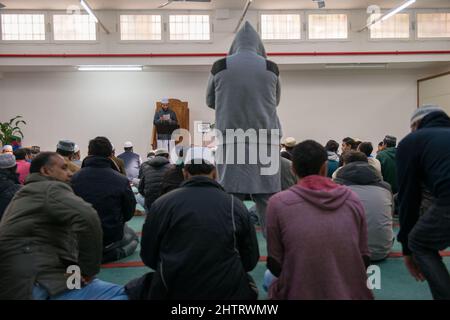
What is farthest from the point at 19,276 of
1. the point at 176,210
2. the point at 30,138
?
the point at 30,138

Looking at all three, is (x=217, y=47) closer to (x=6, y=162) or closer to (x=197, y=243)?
(x=6, y=162)

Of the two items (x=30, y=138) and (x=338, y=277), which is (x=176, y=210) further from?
(x=30, y=138)

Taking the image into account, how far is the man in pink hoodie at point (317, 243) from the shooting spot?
153 cm

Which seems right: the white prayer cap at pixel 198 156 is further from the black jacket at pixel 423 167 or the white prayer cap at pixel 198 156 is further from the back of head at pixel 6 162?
the back of head at pixel 6 162

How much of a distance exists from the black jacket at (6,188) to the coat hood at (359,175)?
270 centimetres

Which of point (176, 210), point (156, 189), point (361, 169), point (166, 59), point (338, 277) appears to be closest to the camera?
point (338, 277)

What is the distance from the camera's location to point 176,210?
1.72m

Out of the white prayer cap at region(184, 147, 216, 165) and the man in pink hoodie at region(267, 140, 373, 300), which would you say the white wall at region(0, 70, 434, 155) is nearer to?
the white prayer cap at region(184, 147, 216, 165)

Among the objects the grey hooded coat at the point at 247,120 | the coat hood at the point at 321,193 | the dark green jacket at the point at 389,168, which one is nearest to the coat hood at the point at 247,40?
the grey hooded coat at the point at 247,120

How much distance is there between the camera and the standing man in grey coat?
2.51m

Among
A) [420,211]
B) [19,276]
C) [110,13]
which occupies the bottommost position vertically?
[19,276]

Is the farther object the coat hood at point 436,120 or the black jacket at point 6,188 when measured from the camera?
the black jacket at point 6,188

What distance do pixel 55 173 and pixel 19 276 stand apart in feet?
1.79

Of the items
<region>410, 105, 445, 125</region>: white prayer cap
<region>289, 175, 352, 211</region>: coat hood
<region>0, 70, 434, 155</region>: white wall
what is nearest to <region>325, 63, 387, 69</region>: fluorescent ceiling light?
<region>0, 70, 434, 155</region>: white wall
